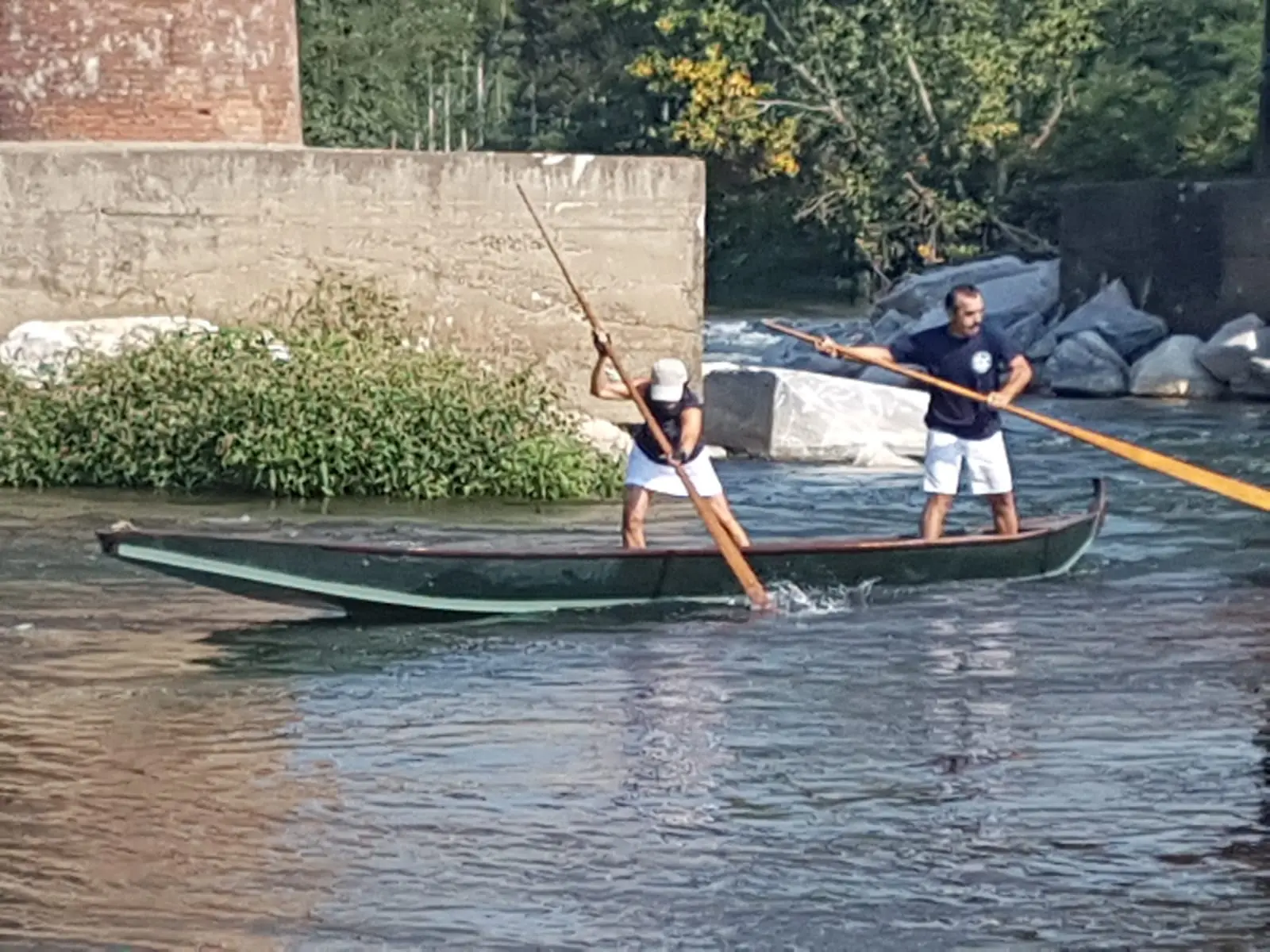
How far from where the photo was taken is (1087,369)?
102 feet

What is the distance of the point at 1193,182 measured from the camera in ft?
109

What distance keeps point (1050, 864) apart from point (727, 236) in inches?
1739

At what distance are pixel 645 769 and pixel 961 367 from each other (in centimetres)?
536

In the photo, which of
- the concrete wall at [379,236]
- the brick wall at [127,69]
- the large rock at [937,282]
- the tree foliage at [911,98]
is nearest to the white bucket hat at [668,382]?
the concrete wall at [379,236]

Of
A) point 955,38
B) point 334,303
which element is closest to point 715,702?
point 334,303

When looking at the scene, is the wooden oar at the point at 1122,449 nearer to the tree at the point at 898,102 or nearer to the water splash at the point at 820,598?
the water splash at the point at 820,598

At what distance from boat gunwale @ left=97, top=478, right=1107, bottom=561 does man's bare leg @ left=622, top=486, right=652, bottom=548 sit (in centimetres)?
45

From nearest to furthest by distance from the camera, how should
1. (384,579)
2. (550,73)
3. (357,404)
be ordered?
(384,579) → (357,404) → (550,73)

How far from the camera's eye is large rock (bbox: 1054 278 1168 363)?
106 ft

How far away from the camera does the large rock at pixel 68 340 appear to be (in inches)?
725

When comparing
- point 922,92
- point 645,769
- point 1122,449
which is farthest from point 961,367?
point 922,92

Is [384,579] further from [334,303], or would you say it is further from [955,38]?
[955,38]

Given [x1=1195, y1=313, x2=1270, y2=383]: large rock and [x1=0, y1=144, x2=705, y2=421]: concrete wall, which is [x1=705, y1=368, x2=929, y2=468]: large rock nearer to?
[x1=0, y1=144, x2=705, y2=421]: concrete wall

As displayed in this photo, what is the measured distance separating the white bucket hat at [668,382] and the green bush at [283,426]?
3.52 metres
